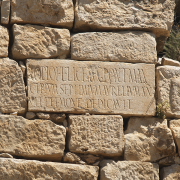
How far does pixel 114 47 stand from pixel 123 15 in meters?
0.41

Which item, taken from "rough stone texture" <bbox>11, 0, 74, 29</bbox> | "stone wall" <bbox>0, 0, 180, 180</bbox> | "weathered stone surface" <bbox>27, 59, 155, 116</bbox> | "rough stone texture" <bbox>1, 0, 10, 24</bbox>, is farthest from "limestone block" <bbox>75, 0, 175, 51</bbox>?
"rough stone texture" <bbox>1, 0, 10, 24</bbox>

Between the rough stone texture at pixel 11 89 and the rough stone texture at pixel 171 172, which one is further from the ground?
the rough stone texture at pixel 11 89

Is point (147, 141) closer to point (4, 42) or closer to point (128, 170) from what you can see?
point (128, 170)

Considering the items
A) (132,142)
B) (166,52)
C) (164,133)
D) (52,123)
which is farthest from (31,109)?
(166,52)

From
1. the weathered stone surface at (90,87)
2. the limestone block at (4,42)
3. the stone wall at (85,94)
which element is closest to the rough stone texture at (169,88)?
the stone wall at (85,94)

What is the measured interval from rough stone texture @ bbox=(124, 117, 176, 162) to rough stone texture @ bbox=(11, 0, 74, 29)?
1413mm

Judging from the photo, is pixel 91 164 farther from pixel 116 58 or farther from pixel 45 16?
pixel 45 16

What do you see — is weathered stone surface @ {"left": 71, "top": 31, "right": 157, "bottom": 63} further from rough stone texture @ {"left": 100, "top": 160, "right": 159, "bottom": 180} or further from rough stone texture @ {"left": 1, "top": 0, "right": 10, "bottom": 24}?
rough stone texture @ {"left": 100, "top": 160, "right": 159, "bottom": 180}

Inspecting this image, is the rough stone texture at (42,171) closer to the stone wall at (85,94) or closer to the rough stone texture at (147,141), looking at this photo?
the stone wall at (85,94)

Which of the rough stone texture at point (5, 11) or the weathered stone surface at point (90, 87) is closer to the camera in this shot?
the weathered stone surface at point (90, 87)

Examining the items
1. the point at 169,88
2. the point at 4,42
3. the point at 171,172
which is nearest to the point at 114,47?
the point at 169,88

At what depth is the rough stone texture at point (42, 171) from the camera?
353cm

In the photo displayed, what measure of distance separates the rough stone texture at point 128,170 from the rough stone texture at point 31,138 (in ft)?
1.67

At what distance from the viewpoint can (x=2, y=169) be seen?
3516 mm
